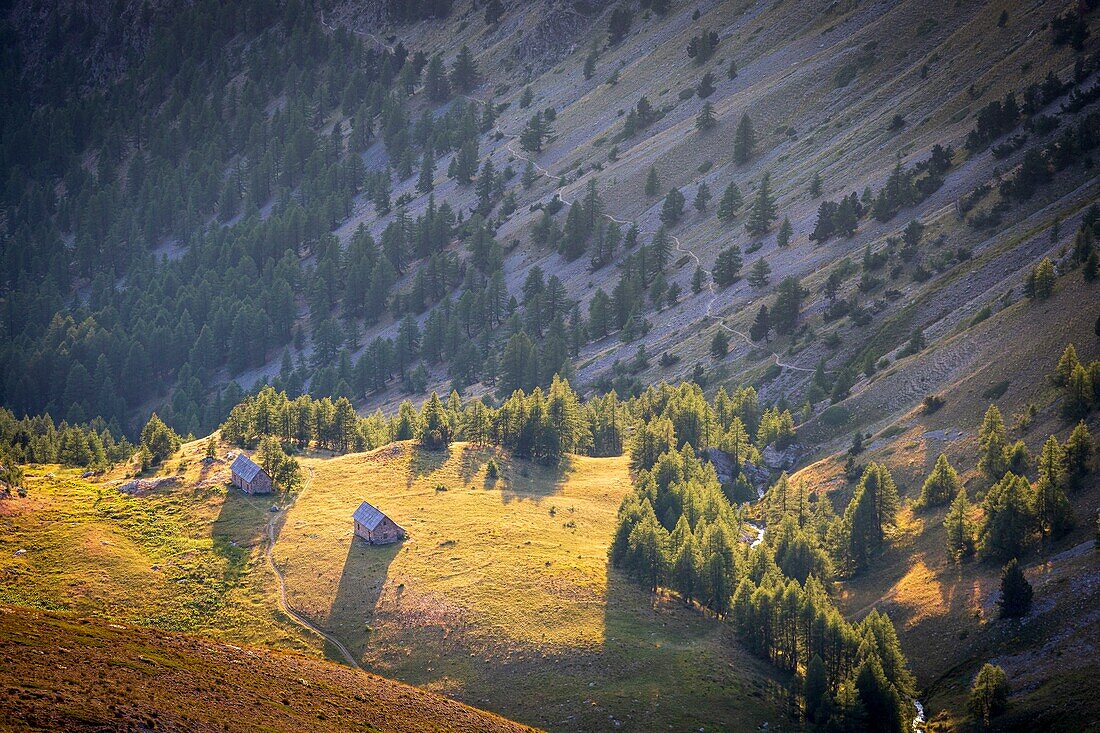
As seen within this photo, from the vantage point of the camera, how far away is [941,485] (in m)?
102

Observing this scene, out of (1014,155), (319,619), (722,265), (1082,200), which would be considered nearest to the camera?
(319,619)

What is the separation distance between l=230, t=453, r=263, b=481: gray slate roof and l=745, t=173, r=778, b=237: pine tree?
11527 centimetres

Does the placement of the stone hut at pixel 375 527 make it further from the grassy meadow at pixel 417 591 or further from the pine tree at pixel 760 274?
the pine tree at pixel 760 274

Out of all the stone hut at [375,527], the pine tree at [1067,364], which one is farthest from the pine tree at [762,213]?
the stone hut at [375,527]

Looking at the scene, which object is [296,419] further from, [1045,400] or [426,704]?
[1045,400]

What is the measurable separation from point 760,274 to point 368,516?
97.0 metres

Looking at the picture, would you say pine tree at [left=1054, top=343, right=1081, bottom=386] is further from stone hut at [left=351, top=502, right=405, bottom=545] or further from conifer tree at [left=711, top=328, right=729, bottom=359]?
stone hut at [left=351, top=502, right=405, bottom=545]

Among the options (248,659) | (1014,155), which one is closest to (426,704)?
(248,659)

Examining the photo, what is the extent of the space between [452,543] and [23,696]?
164 feet

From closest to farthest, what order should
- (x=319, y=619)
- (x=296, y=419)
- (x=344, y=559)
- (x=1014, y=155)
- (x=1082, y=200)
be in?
(x=319, y=619)
(x=344, y=559)
(x=296, y=419)
(x=1082, y=200)
(x=1014, y=155)

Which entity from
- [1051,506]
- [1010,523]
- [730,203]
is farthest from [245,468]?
[730,203]

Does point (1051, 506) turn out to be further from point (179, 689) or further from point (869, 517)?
point (179, 689)

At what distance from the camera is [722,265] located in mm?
178125

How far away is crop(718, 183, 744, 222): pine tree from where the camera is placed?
194875 mm
